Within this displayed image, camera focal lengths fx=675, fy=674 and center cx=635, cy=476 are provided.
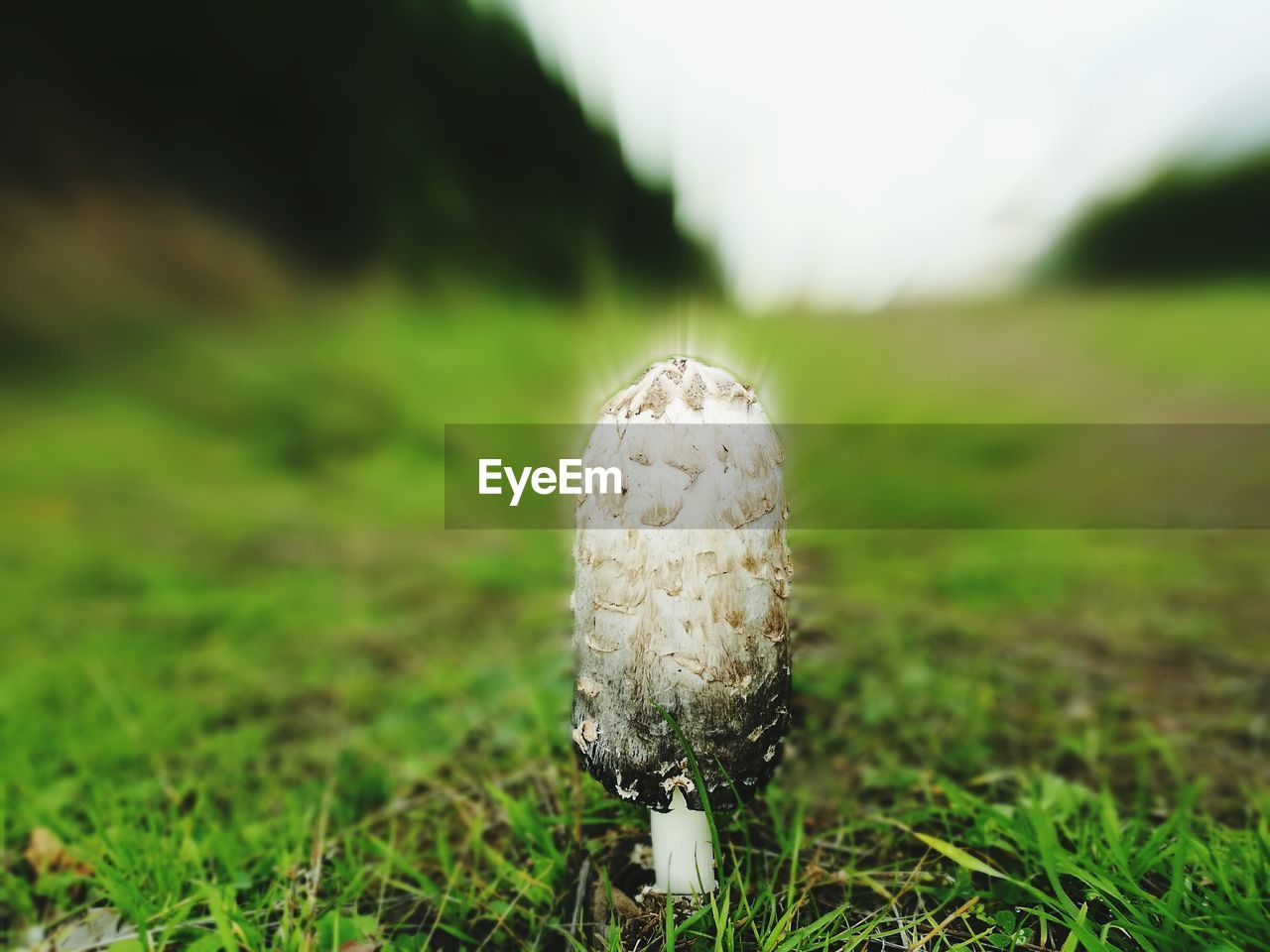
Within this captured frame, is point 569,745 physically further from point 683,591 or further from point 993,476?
point 993,476

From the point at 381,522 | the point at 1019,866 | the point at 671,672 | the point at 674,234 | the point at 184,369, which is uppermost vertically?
the point at 184,369

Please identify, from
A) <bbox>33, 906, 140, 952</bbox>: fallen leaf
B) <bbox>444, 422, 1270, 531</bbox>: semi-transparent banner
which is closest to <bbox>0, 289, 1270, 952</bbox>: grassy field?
<bbox>33, 906, 140, 952</bbox>: fallen leaf

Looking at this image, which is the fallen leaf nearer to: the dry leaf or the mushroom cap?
the dry leaf

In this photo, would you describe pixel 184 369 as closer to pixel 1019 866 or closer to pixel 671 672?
pixel 671 672

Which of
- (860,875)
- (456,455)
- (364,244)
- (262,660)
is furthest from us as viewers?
(364,244)

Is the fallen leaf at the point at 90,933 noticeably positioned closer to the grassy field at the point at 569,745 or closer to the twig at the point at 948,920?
the grassy field at the point at 569,745

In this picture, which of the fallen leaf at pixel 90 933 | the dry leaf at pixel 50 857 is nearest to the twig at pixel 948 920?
the fallen leaf at pixel 90 933

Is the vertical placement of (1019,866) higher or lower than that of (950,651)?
lower

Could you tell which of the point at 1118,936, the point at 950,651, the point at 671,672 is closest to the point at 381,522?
the point at 950,651
